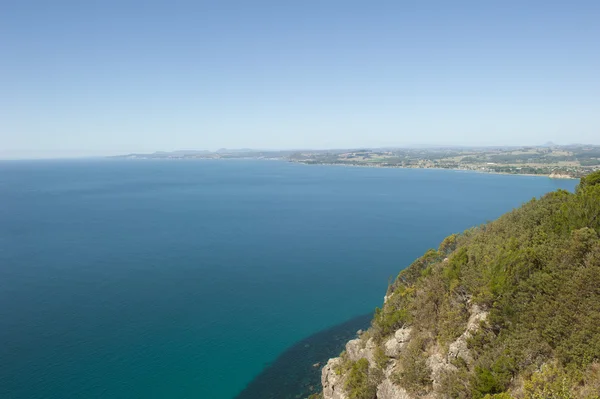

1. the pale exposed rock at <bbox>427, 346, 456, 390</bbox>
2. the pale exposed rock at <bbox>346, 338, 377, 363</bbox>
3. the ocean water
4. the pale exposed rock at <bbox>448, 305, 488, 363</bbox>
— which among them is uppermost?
the pale exposed rock at <bbox>448, 305, 488, 363</bbox>

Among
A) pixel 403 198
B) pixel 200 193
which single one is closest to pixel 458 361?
pixel 403 198

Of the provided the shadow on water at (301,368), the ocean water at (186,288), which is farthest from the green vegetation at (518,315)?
the ocean water at (186,288)

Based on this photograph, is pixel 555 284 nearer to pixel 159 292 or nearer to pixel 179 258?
pixel 159 292

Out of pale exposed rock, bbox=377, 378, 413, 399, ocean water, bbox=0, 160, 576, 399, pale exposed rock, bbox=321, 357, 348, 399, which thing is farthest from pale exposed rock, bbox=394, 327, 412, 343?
ocean water, bbox=0, 160, 576, 399

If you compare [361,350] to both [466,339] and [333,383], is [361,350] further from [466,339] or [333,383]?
[466,339]

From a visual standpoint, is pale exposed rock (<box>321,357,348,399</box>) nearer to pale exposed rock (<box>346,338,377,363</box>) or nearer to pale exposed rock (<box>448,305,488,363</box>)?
pale exposed rock (<box>346,338,377,363</box>)

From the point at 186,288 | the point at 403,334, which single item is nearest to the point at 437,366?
the point at 403,334

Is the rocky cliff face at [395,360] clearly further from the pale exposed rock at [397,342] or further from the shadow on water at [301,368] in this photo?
the shadow on water at [301,368]
